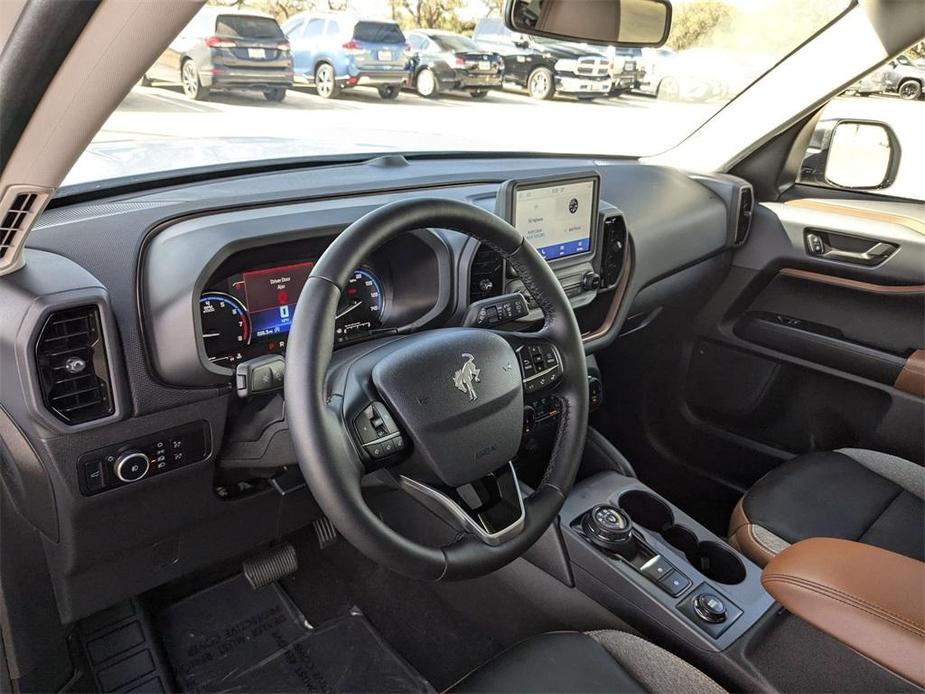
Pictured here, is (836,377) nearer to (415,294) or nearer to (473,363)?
(415,294)

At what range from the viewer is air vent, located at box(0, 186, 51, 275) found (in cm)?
107

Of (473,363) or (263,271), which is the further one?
(263,271)

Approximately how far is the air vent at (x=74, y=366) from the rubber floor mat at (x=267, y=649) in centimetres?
103

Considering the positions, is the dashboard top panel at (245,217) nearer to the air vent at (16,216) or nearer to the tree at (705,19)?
the air vent at (16,216)

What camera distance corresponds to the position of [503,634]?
2.07m

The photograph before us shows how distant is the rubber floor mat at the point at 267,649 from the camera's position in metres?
2.06

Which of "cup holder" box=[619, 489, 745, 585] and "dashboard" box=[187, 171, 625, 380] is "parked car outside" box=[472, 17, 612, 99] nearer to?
Answer: "dashboard" box=[187, 171, 625, 380]

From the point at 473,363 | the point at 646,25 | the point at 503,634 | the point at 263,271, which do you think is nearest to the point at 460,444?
the point at 473,363

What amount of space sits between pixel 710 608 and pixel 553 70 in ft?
11.5

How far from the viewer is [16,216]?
1125mm

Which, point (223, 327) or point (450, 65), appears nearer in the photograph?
point (223, 327)

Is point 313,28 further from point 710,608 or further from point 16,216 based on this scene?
point 710,608

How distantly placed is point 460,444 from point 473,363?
0.15m

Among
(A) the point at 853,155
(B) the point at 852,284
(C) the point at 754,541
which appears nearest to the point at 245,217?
(C) the point at 754,541
